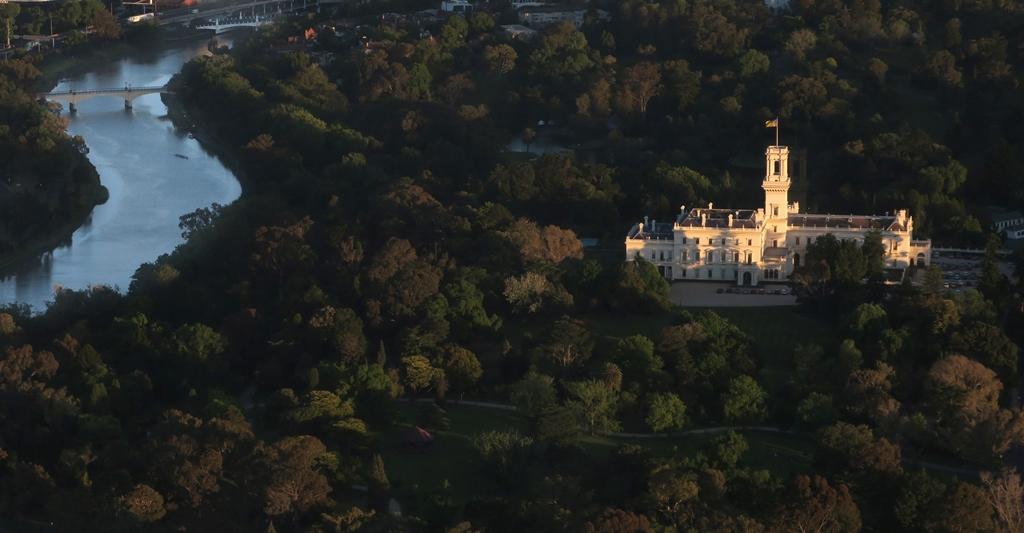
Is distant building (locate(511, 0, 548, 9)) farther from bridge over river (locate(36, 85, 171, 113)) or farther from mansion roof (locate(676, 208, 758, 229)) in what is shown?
mansion roof (locate(676, 208, 758, 229))

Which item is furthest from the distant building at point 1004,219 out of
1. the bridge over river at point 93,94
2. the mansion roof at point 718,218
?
the bridge over river at point 93,94

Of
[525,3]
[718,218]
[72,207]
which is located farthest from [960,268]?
[525,3]

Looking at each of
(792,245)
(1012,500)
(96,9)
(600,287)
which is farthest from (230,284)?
(96,9)

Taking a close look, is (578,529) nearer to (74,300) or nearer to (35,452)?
(35,452)

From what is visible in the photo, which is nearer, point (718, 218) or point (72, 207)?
point (718, 218)

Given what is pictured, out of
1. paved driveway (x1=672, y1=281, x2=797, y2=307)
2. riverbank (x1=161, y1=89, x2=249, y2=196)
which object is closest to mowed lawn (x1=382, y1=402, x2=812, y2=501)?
paved driveway (x1=672, y1=281, x2=797, y2=307)

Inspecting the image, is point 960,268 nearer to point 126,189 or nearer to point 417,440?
point 417,440
